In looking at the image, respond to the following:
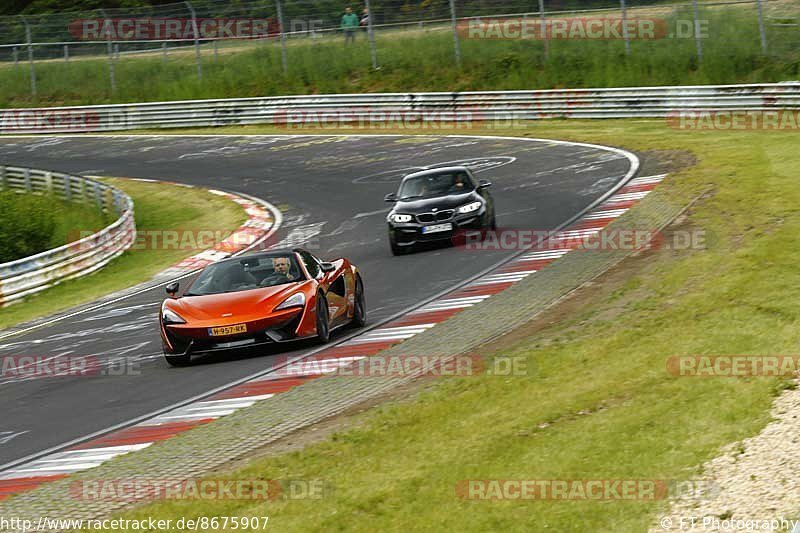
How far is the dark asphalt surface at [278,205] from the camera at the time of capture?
12.8 meters

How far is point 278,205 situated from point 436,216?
948 cm

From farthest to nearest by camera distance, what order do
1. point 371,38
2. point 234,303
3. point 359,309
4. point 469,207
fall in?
point 371,38
point 469,207
point 359,309
point 234,303

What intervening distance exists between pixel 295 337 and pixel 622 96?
25.2 metres

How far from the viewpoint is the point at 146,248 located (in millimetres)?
26938

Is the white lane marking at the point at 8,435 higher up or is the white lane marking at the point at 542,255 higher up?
the white lane marking at the point at 8,435

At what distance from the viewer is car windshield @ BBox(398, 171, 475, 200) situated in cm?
2130

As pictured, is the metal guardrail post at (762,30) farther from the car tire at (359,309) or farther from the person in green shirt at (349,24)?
the car tire at (359,309)

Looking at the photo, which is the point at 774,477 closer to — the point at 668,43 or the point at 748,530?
the point at 748,530

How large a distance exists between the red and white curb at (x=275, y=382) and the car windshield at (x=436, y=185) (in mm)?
2008

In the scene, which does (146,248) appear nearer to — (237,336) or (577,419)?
(237,336)

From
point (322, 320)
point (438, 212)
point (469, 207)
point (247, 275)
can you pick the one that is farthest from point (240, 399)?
point (469, 207)

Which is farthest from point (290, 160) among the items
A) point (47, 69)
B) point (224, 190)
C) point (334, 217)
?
point (47, 69)

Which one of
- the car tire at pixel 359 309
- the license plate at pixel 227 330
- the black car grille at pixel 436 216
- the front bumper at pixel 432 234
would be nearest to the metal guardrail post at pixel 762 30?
the front bumper at pixel 432 234

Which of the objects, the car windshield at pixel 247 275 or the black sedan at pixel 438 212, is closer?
the car windshield at pixel 247 275
